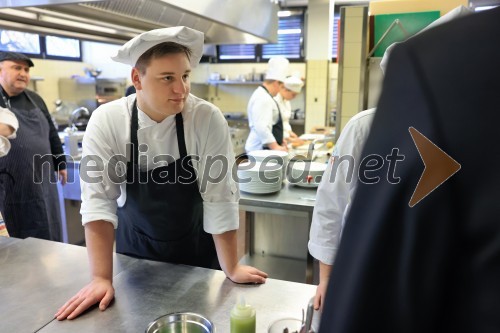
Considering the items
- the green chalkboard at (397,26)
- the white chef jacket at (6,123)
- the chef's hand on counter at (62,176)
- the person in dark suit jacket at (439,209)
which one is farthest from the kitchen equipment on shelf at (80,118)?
the person in dark suit jacket at (439,209)

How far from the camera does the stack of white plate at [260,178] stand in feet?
7.42

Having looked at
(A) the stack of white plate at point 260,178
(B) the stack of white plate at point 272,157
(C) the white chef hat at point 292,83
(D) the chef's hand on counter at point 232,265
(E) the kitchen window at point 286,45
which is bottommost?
(D) the chef's hand on counter at point 232,265

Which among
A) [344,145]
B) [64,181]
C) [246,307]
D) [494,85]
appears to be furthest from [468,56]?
[64,181]

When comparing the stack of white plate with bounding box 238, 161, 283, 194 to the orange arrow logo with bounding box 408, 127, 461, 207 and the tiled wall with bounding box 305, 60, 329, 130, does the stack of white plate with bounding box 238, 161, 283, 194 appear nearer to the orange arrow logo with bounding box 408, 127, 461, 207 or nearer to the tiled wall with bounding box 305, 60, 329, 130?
the orange arrow logo with bounding box 408, 127, 461, 207

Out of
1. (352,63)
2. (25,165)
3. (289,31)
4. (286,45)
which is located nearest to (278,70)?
(352,63)

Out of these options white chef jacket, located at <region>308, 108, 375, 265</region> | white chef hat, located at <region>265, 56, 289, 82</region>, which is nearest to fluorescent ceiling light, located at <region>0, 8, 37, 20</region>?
white chef jacket, located at <region>308, 108, 375, 265</region>

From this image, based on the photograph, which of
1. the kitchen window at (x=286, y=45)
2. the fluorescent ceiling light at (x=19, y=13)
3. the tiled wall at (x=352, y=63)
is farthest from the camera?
the kitchen window at (x=286, y=45)

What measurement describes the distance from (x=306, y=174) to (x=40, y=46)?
4844mm

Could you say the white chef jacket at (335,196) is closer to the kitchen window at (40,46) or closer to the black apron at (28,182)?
the black apron at (28,182)

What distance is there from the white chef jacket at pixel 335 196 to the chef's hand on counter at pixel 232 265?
266mm

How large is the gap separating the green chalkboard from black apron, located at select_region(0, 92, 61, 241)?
8.16ft

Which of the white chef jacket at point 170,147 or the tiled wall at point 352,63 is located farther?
the tiled wall at point 352,63

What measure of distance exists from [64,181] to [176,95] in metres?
2.27

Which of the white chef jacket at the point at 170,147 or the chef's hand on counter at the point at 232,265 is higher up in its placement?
the white chef jacket at the point at 170,147
